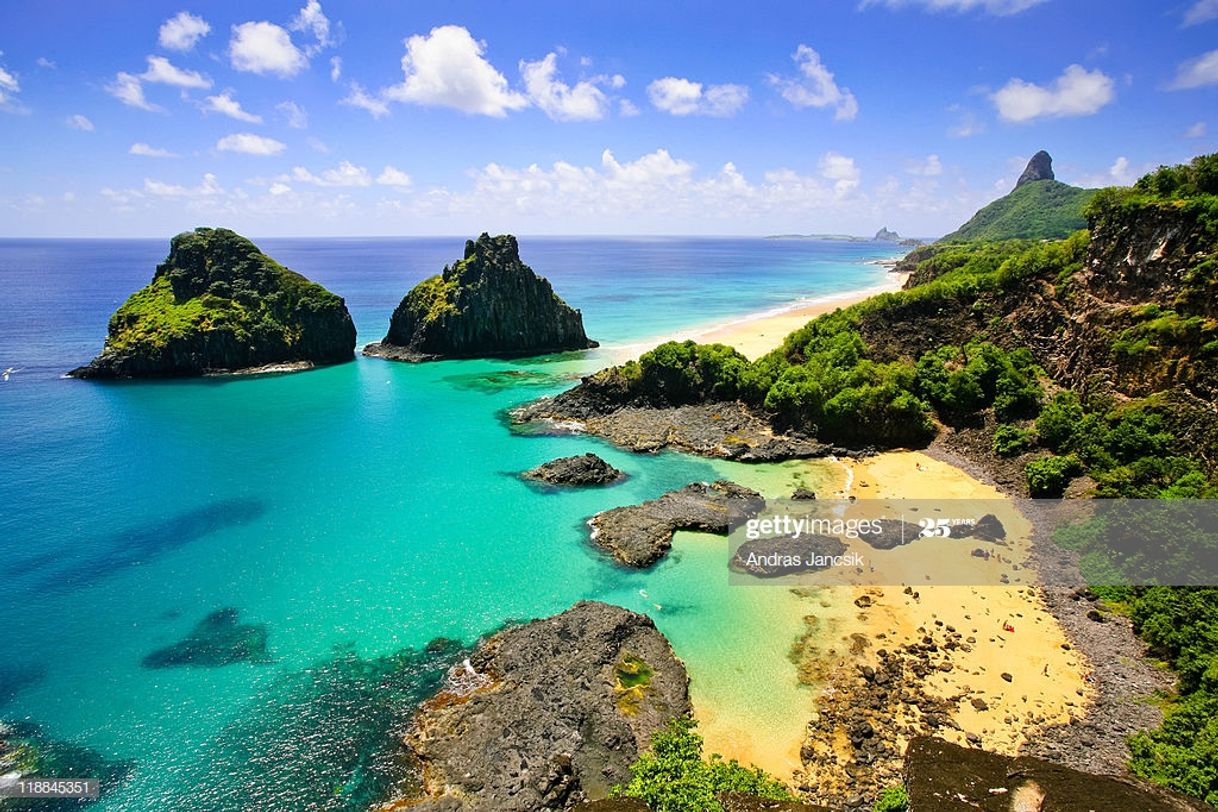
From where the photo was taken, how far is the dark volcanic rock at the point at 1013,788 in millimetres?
13383

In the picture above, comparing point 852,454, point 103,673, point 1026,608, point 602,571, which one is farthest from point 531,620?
point 852,454

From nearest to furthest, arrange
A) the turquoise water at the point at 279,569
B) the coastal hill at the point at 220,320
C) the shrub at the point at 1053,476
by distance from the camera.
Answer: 1. the turquoise water at the point at 279,569
2. the shrub at the point at 1053,476
3. the coastal hill at the point at 220,320

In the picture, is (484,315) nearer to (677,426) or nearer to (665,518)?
(677,426)

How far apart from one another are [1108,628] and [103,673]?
48979mm

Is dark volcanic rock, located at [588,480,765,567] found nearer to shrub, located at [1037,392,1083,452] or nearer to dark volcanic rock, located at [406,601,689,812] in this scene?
dark volcanic rock, located at [406,601,689,812]

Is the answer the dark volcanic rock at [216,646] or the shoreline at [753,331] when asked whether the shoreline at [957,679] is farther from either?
the shoreline at [753,331]

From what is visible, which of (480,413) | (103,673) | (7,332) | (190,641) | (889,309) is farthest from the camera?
(7,332)

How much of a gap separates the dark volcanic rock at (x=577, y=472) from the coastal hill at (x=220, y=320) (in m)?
60.6

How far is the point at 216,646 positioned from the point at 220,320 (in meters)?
73.6

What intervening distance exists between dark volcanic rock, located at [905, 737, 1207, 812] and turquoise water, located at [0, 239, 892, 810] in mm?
14710

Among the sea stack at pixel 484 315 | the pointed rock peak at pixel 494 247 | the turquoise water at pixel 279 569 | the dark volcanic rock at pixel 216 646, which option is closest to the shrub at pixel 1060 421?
the turquoise water at pixel 279 569

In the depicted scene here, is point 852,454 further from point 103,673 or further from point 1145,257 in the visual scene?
point 103,673

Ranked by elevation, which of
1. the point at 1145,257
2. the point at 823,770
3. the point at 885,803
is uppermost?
the point at 1145,257

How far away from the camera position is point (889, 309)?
64.6 metres
